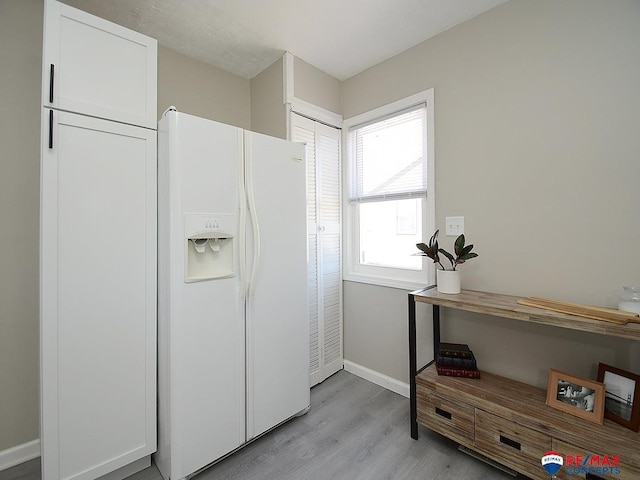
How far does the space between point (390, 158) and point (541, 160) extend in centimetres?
103

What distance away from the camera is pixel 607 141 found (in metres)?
Answer: 1.42

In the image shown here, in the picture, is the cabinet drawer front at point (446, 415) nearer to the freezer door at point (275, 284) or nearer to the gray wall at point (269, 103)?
the freezer door at point (275, 284)

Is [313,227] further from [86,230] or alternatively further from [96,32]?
[96,32]

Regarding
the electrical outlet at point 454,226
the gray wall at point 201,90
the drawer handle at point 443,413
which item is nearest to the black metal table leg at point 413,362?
the drawer handle at point 443,413

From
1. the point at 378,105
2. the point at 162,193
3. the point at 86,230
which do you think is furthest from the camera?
the point at 378,105

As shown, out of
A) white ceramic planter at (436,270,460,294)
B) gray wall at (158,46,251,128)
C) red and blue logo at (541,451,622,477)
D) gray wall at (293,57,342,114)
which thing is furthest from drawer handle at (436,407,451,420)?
gray wall at (158,46,251,128)

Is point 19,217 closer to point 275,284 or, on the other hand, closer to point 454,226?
point 275,284

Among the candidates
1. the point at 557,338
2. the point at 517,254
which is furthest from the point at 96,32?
the point at 557,338

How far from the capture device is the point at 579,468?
1.20m

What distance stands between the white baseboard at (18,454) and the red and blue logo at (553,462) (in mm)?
2659

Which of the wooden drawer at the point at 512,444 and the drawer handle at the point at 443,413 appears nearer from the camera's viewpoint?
the wooden drawer at the point at 512,444

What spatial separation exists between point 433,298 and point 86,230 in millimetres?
1862

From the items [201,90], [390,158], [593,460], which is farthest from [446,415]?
[201,90]

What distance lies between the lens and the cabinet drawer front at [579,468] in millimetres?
1110
